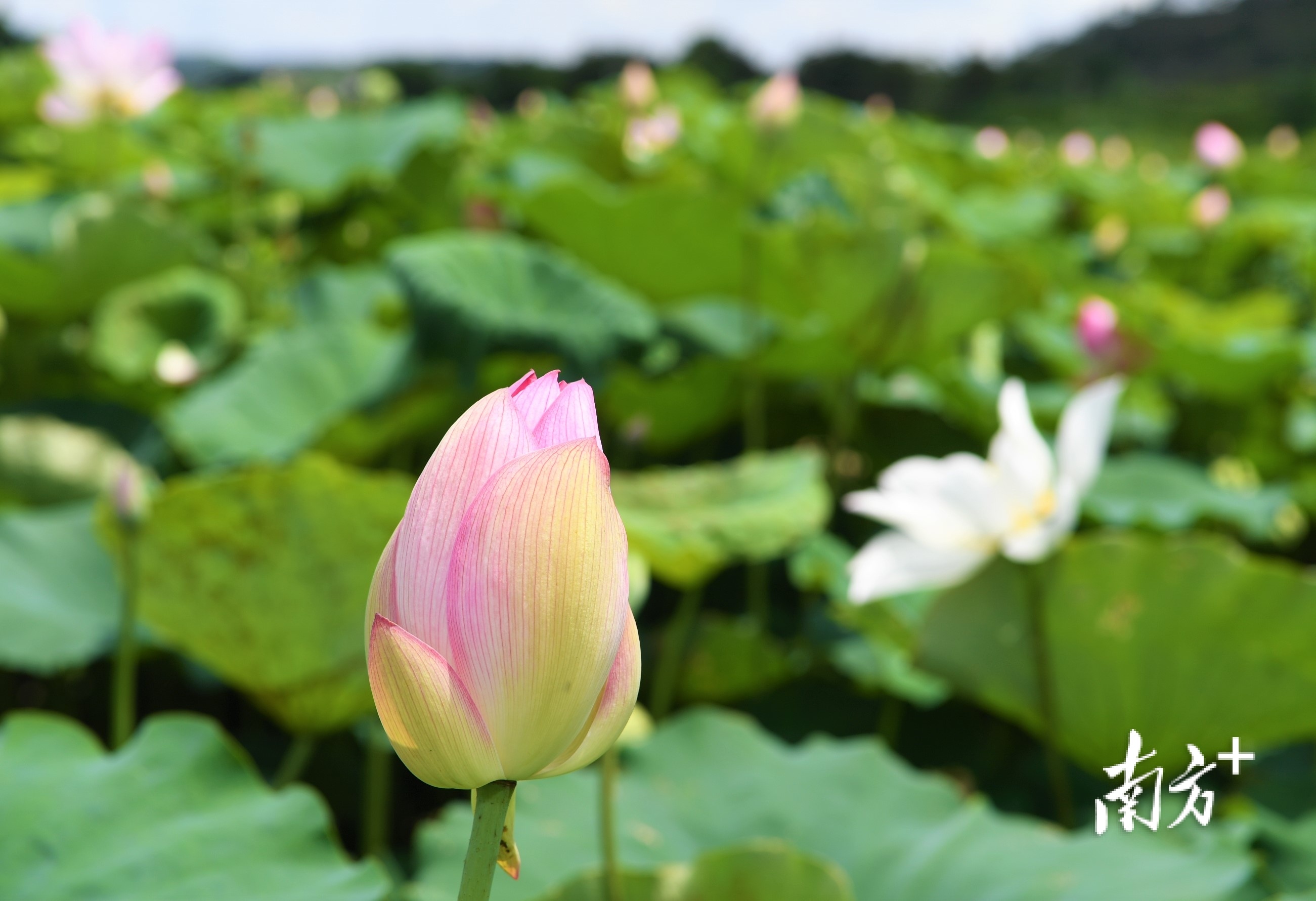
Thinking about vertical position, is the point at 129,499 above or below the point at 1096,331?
below

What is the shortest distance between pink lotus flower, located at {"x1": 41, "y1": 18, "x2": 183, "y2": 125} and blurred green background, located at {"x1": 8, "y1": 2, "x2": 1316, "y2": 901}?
0.13m

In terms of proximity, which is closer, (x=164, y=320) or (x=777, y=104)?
(x=777, y=104)

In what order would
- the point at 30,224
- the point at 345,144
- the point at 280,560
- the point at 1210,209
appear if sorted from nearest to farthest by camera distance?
the point at 280,560
the point at 30,224
the point at 1210,209
the point at 345,144

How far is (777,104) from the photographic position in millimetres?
1557

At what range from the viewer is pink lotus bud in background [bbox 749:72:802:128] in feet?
5.10

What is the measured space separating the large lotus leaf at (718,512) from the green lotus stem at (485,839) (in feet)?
1.74

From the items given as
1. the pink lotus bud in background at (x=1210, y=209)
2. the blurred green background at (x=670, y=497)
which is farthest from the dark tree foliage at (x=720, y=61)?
the pink lotus bud in background at (x=1210, y=209)

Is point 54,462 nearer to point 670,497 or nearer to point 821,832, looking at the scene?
point 670,497

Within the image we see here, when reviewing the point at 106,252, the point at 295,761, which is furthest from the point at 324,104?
the point at 295,761

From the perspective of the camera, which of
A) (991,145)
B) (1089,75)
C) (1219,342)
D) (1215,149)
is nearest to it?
(1219,342)

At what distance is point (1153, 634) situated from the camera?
3.02ft

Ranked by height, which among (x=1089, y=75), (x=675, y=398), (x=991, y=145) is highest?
(x=1089, y=75)

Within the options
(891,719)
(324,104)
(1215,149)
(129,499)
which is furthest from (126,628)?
(1215,149)

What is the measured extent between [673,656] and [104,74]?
1.48 m
